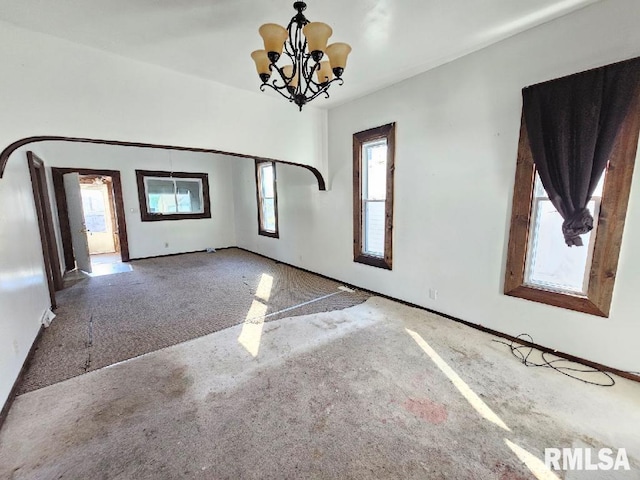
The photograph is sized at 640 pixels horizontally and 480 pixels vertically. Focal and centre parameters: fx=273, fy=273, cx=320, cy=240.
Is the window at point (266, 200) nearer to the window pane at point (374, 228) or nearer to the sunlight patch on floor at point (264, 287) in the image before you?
the sunlight patch on floor at point (264, 287)

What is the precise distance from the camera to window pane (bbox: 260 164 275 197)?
20.4ft

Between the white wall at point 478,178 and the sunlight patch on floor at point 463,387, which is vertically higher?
the white wall at point 478,178

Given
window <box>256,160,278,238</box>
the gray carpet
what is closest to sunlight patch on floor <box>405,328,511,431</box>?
the gray carpet

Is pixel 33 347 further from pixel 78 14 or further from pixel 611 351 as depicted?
pixel 611 351

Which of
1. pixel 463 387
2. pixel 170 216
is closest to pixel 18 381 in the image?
pixel 463 387

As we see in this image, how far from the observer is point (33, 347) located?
2.67 meters

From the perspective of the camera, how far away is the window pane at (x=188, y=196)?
7.23 metres

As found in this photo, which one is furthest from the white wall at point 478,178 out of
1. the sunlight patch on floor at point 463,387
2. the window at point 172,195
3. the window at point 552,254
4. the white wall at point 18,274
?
the window at point 172,195

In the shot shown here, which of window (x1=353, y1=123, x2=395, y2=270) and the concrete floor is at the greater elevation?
window (x1=353, y1=123, x2=395, y2=270)

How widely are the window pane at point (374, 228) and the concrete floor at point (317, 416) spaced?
1634mm

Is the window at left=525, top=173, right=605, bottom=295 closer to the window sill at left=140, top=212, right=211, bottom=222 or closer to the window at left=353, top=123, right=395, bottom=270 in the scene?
the window at left=353, top=123, right=395, bottom=270

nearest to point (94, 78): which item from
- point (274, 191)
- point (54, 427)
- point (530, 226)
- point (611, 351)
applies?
point (54, 427)

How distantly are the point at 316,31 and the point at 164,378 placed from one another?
9.17ft

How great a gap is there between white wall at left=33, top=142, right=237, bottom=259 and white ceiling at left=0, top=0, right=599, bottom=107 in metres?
3.97
